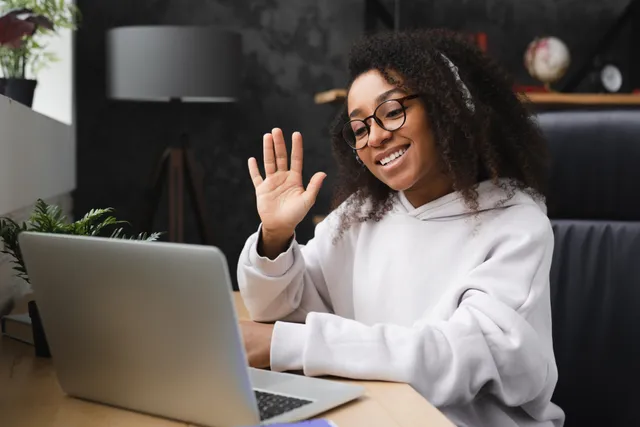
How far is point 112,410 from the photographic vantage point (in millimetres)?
1002

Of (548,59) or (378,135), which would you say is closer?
(378,135)

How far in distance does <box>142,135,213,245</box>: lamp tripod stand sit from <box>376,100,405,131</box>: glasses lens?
8.33ft

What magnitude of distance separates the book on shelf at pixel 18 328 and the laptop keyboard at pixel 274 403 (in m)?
0.49

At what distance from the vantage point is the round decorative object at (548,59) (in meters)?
4.16

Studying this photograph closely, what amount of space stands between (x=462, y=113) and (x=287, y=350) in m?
0.51

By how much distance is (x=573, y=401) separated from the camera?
1.53m

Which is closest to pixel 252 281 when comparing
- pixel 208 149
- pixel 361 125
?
pixel 361 125

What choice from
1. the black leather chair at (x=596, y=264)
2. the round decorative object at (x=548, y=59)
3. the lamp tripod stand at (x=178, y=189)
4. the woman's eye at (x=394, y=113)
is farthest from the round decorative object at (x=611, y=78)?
the woman's eye at (x=394, y=113)

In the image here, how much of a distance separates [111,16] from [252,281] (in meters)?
3.18

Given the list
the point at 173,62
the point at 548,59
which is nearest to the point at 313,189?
the point at 173,62

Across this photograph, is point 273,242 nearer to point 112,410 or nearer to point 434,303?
point 434,303

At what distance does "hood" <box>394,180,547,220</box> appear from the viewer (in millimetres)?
1373

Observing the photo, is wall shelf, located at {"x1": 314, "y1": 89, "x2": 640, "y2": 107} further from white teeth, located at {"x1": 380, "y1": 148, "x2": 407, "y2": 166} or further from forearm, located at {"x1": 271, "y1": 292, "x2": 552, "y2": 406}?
forearm, located at {"x1": 271, "y1": 292, "x2": 552, "y2": 406}

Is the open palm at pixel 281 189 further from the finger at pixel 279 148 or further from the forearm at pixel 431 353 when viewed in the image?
the forearm at pixel 431 353
